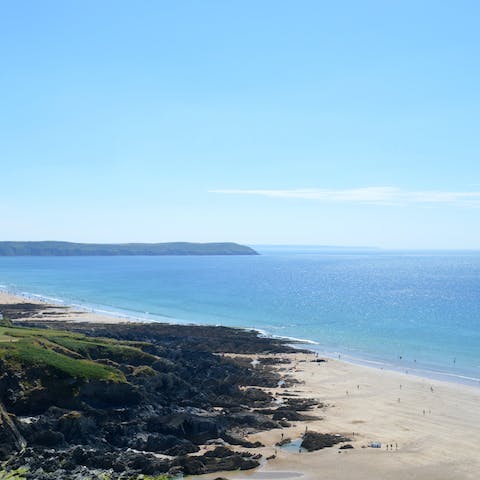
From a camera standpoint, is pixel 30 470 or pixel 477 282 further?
pixel 477 282

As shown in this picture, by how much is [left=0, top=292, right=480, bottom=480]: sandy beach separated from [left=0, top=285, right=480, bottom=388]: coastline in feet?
6.98

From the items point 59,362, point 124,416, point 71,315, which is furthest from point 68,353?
point 71,315

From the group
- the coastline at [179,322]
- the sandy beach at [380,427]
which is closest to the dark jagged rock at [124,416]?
the sandy beach at [380,427]

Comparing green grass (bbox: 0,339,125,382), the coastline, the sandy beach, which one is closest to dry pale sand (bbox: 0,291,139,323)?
the coastline

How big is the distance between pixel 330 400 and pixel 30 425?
26647mm

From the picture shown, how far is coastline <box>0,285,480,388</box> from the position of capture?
63844mm

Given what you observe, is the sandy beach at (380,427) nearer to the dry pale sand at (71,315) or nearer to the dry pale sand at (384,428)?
the dry pale sand at (384,428)

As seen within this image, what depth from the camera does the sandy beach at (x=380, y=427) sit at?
36.9 meters

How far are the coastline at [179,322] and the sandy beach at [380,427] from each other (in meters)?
2.13

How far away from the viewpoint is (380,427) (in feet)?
151

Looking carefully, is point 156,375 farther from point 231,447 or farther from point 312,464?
point 312,464

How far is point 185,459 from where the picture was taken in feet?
119

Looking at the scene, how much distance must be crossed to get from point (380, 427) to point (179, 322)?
60798 millimetres

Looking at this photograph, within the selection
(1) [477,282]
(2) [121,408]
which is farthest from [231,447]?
(1) [477,282]
